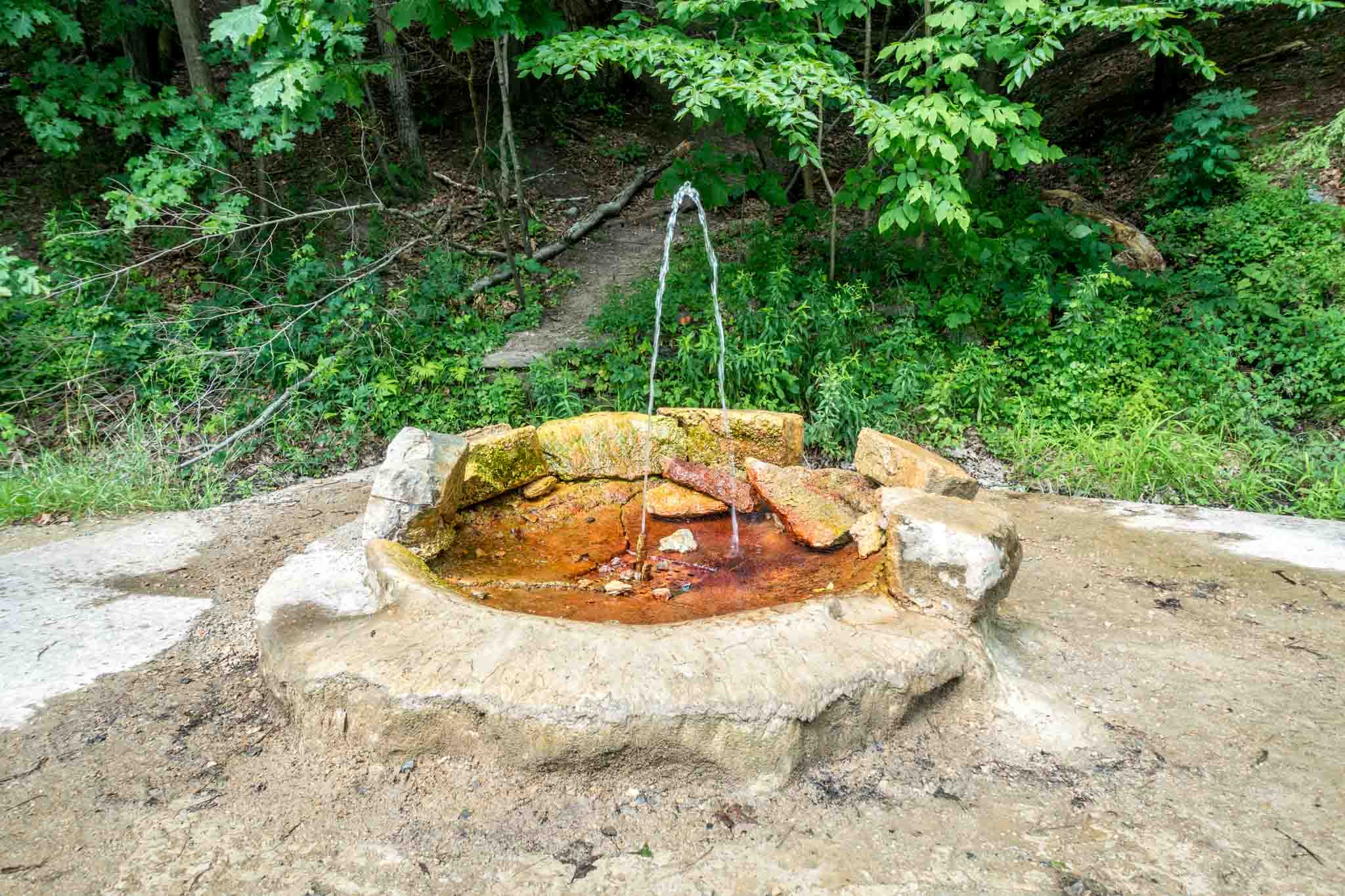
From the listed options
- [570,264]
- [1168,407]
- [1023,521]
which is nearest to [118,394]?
[570,264]

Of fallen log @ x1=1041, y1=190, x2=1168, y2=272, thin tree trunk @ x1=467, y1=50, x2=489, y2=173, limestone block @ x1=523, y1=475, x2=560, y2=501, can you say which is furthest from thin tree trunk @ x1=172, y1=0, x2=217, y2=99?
fallen log @ x1=1041, y1=190, x2=1168, y2=272

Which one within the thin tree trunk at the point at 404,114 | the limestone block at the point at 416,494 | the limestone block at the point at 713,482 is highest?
the thin tree trunk at the point at 404,114

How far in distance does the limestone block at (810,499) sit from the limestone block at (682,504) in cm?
22

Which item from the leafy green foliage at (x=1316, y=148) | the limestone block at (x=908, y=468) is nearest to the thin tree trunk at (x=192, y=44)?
the limestone block at (x=908, y=468)

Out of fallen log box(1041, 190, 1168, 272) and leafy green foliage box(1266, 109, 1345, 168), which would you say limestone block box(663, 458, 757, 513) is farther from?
fallen log box(1041, 190, 1168, 272)

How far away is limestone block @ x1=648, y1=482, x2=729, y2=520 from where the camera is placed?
373 centimetres

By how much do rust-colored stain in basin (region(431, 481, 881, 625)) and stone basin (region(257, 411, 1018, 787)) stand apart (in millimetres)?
15

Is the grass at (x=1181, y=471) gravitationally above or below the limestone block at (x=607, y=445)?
below

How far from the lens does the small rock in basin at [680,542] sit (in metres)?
3.44

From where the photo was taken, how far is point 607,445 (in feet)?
12.6

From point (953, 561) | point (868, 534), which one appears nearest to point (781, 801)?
point (953, 561)

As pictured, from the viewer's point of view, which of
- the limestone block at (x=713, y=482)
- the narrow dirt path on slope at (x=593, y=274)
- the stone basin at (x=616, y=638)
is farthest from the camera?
the narrow dirt path on slope at (x=593, y=274)

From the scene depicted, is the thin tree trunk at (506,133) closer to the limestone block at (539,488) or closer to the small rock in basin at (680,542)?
the limestone block at (539,488)

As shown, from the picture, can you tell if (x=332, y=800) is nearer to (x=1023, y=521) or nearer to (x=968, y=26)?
(x=1023, y=521)
